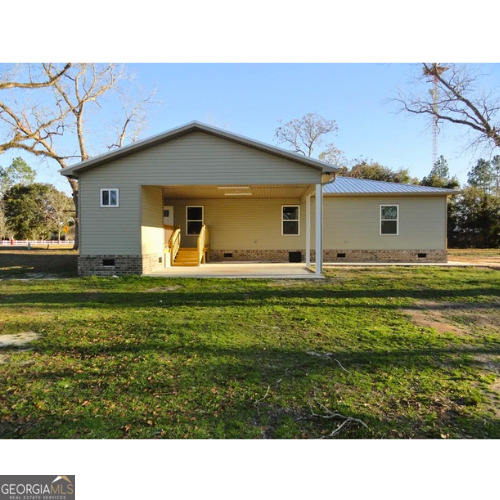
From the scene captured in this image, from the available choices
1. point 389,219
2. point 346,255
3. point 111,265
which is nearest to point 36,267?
point 111,265

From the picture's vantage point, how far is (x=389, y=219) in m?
14.9

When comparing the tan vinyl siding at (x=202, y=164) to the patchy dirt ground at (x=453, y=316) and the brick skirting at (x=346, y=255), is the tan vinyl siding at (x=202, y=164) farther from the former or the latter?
the patchy dirt ground at (x=453, y=316)

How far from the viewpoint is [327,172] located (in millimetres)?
10625

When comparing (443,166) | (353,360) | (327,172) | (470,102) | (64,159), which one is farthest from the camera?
(443,166)

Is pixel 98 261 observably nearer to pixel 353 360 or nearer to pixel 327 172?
pixel 327 172

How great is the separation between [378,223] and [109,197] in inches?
423

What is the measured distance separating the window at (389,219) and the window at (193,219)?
789 cm

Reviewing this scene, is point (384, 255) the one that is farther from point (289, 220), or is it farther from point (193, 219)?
point (193, 219)

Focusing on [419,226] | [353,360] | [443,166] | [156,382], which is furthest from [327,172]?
[443,166]

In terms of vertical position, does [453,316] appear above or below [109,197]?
below

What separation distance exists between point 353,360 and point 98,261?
920 centimetres

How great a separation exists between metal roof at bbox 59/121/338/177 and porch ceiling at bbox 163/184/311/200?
1582 millimetres

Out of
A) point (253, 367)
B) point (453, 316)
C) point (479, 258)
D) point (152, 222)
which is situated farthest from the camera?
point (479, 258)
